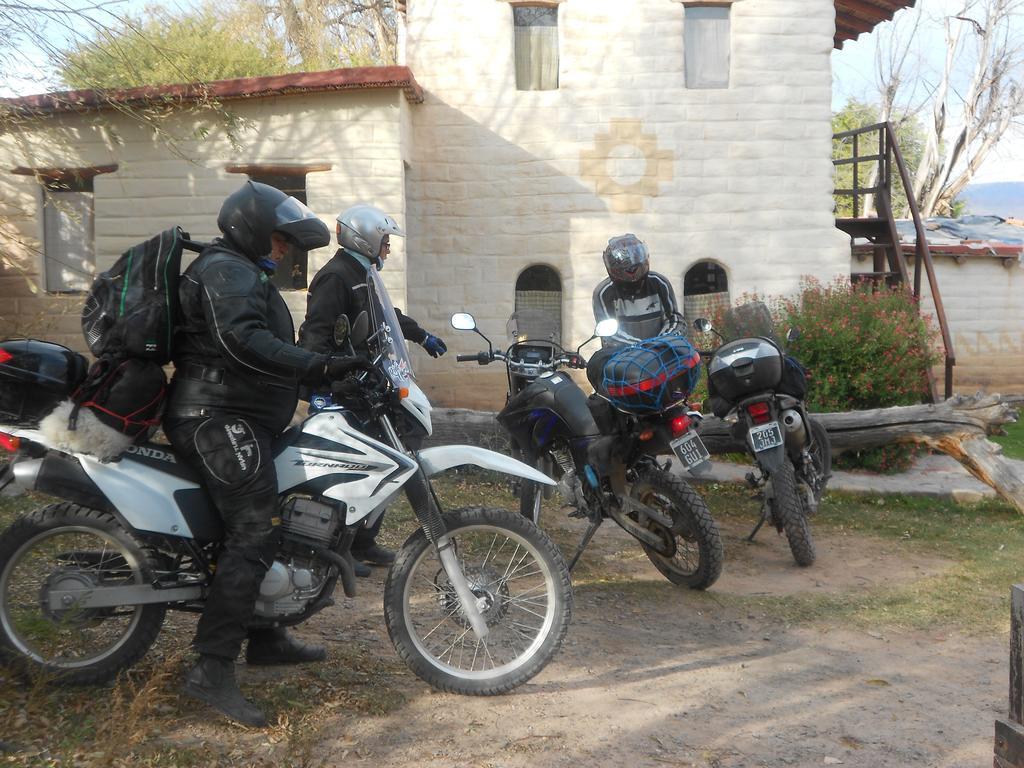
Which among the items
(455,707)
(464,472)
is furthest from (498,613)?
(464,472)

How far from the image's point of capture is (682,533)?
5.38 meters

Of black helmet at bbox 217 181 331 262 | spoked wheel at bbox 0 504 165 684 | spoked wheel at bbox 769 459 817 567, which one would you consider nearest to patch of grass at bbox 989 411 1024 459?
spoked wheel at bbox 769 459 817 567

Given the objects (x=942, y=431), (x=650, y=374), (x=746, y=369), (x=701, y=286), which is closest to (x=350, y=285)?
(x=650, y=374)

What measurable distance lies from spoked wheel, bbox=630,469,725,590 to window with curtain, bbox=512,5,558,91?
313 inches

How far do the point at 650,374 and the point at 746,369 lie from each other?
1154mm

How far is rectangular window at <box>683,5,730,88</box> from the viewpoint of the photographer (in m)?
12.4

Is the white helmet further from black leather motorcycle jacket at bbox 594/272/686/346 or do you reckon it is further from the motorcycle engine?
black leather motorcycle jacket at bbox 594/272/686/346

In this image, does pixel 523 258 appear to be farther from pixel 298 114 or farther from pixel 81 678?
pixel 81 678

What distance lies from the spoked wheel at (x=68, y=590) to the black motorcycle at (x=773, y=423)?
3.67m

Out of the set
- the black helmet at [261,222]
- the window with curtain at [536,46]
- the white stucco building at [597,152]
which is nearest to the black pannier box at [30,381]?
the black helmet at [261,222]

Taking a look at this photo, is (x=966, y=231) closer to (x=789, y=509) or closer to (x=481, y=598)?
(x=789, y=509)

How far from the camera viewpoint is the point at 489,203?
40.0 feet

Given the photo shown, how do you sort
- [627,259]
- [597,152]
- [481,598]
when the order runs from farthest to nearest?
[597,152]
[627,259]
[481,598]

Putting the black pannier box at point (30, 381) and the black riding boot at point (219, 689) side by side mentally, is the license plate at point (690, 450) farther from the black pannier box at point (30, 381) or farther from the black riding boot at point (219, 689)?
the black pannier box at point (30, 381)
